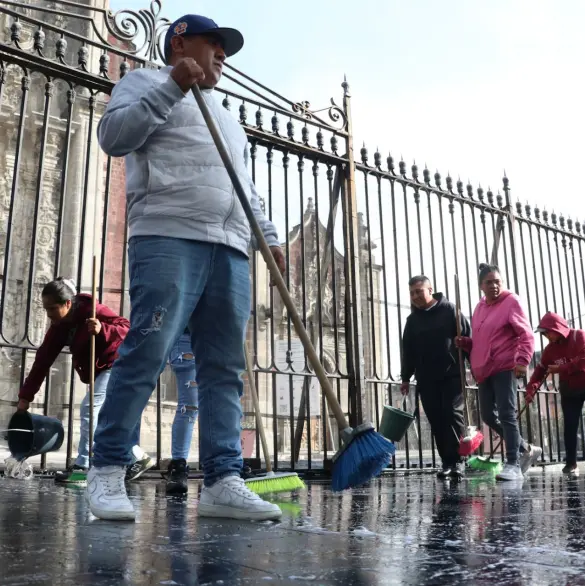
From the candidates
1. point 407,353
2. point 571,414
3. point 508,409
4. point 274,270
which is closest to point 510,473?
point 508,409

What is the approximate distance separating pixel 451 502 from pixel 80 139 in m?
14.5

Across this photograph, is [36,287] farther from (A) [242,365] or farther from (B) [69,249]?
(A) [242,365]

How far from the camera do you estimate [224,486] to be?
2.70 m

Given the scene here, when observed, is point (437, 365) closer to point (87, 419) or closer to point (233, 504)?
point (87, 419)

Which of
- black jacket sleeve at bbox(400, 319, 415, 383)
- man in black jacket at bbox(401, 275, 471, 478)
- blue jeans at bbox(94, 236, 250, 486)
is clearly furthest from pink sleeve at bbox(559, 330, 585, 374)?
blue jeans at bbox(94, 236, 250, 486)

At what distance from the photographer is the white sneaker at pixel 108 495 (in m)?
2.46

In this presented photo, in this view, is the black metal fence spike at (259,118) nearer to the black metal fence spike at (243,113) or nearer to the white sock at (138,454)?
the black metal fence spike at (243,113)

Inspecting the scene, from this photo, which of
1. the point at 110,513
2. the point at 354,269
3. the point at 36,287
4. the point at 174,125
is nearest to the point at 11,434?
the point at 110,513

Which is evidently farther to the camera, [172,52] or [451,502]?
[451,502]

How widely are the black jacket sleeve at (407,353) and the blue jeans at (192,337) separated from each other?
3.34 meters

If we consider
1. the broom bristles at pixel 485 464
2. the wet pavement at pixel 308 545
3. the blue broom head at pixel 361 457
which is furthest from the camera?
the broom bristles at pixel 485 464

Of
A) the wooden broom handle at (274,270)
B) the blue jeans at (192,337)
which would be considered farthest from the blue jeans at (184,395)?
the wooden broom handle at (274,270)

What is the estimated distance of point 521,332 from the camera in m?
5.53

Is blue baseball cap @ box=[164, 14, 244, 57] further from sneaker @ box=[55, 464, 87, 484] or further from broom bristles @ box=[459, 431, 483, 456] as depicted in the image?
broom bristles @ box=[459, 431, 483, 456]
